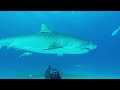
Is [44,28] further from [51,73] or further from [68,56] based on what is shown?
[51,73]

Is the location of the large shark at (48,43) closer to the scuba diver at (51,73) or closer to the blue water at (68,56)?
the blue water at (68,56)

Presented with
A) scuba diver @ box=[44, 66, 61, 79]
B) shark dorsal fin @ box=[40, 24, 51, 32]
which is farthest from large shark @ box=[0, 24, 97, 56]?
scuba diver @ box=[44, 66, 61, 79]

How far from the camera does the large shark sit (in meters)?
3.96

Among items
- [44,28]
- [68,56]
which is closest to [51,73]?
[68,56]

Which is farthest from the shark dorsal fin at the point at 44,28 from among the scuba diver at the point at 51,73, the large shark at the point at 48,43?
the scuba diver at the point at 51,73

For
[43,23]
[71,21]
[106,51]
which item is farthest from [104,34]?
[43,23]

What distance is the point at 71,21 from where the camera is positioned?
4.02 m

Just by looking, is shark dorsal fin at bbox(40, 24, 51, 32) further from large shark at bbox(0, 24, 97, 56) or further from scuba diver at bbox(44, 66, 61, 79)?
scuba diver at bbox(44, 66, 61, 79)

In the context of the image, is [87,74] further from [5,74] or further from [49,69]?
[5,74]

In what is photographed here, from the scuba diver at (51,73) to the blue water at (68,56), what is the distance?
0.19ft

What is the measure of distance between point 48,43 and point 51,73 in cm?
41

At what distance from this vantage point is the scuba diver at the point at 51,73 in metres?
3.92
